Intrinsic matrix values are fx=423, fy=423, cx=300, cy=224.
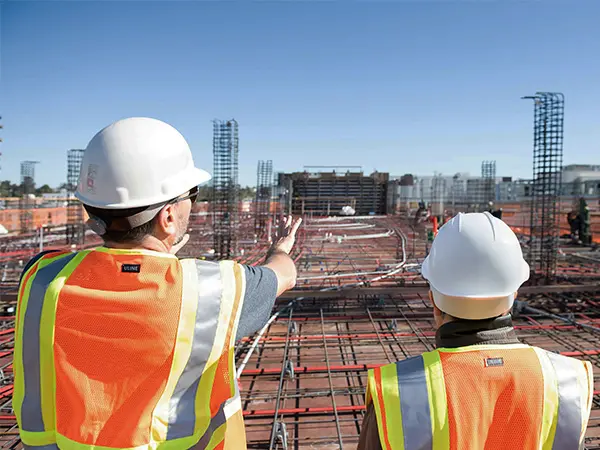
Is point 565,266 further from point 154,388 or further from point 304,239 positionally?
point 154,388

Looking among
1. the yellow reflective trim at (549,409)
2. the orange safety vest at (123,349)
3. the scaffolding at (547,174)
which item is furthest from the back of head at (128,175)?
the scaffolding at (547,174)

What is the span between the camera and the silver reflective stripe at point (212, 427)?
0.96 meters

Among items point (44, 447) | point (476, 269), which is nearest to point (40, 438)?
point (44, 447)

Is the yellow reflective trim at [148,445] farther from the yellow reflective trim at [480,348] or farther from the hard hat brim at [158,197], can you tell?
the yellow reflective trim at [480,348]

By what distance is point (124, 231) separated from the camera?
100 centimetres

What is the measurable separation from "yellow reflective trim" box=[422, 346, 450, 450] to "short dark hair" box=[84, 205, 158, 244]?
73 cm

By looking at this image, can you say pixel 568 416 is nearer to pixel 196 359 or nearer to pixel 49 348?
pixel 196 359

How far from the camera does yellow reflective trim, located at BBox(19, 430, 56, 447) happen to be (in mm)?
934

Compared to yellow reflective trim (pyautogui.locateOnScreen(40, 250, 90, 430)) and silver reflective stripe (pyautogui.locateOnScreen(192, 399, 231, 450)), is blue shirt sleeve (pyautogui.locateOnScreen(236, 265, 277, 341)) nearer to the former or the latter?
silver reflective stripe (pyautogui.locateOnScreen(192, 399, 231, 450))

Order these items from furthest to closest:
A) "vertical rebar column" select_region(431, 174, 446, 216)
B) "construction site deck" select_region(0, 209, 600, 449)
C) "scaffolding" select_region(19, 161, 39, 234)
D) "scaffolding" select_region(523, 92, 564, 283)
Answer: "vertical rebar column" select_region(431, 174, 446, 216) < "scaffolding" select_region(19, 161, 39, 234) < "scaffolding" select_region(523, 92, 564, 283) < "construction site deck" select_region(0, 209, 600, 449)

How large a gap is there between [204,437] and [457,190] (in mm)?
28089

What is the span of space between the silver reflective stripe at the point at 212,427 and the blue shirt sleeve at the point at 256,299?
7.4 inches

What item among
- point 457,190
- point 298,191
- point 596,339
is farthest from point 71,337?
point 457,190

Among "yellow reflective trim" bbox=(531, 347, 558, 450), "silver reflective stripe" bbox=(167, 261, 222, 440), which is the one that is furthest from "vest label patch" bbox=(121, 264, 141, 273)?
"yellow reflective trim" bbox=(531, 347, 558, 450)
